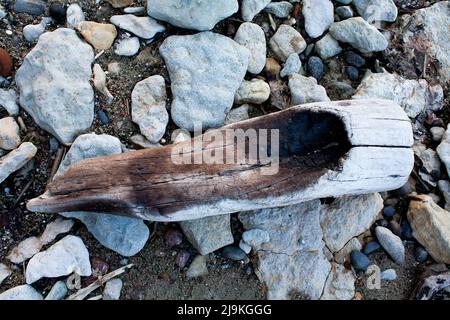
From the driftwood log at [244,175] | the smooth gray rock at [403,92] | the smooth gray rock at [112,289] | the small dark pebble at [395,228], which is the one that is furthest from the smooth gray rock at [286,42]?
the smooth gray rock at [112,289]

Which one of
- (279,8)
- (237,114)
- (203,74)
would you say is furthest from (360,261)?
(279,8)

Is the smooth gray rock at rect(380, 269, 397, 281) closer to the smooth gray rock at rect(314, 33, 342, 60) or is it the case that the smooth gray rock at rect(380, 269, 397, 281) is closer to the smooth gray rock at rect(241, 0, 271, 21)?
the smooth gray rock at rect(314, 33, 342, 60)

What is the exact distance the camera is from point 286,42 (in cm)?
360

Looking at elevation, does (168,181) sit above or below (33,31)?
below

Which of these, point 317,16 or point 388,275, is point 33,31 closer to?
point 317,16

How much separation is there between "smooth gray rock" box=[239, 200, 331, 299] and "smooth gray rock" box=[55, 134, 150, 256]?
27.3 inches

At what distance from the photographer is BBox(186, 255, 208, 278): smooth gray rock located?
3.06 meters

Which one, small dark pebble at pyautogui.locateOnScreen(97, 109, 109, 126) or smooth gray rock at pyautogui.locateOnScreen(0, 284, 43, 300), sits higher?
small dark pebble at pyautogui.locateOnScreen(97, 109, 109, 126)

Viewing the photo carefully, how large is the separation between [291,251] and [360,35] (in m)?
1.70

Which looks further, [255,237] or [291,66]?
[291,66]

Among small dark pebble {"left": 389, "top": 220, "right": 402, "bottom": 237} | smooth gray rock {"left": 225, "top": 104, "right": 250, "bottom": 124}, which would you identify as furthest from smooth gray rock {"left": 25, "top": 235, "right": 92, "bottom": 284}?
small dark pebble {"left": 389, "top": 220, "right": 402, "bottom": 237}

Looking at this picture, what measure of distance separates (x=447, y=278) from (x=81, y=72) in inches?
109

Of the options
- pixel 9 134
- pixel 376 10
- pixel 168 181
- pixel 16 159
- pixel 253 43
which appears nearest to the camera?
pixel 168 181

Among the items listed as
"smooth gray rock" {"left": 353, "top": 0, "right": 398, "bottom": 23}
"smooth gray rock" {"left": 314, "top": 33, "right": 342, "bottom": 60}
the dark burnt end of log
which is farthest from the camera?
"smooth gray rock" {"left": 353, "top": 0, "right": 398, "bottom": 23}
